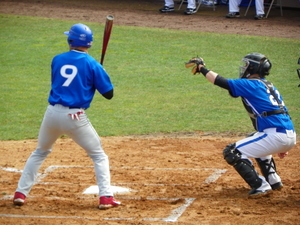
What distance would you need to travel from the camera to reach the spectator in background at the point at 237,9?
16641 mm

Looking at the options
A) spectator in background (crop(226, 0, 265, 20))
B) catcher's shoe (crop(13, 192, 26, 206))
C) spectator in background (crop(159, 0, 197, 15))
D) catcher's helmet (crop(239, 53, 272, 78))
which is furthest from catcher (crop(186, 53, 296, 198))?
spectator in background (crop(159, 0, 197, 15))

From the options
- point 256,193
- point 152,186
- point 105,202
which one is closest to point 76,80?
point 105,202

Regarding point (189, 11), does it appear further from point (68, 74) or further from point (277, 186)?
point (68, 74)

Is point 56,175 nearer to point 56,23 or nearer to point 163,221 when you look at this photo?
point 163,221

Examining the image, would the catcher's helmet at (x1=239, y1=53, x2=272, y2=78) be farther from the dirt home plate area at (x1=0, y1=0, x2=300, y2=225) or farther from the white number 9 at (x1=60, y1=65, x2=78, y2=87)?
the white number 9 at (x1=60, y1=65, x2=78, y2=87)

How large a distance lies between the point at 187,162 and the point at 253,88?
2058 millimetres

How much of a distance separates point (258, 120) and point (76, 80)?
1955 mm

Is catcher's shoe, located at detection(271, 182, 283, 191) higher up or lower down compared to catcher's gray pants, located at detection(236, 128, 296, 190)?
lower down

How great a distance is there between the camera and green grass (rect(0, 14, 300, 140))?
9984 mm

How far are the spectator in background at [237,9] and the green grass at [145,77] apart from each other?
1.41m

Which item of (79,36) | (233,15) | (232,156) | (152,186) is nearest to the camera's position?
(79,36)

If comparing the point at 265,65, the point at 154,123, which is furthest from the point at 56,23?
the point at 265,65

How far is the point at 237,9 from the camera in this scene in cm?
1717

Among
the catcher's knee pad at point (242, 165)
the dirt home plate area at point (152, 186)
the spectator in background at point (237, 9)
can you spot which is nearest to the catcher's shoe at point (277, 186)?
the dirt home plate area at point (152, 186)
